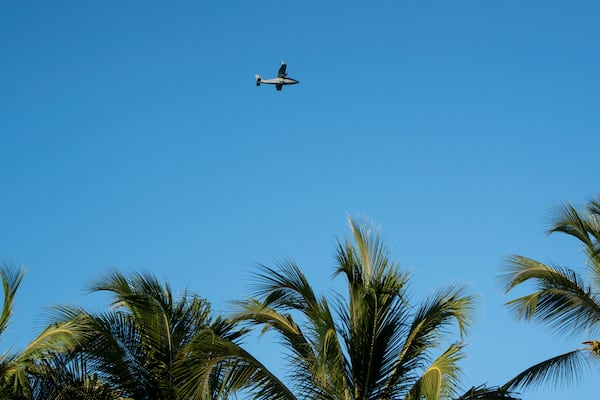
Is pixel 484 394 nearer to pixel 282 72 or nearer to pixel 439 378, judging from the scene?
pixel 439 378

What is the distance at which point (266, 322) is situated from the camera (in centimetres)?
1327

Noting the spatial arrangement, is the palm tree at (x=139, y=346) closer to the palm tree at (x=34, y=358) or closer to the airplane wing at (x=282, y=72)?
→ the palm tree at (x=34, y=358)

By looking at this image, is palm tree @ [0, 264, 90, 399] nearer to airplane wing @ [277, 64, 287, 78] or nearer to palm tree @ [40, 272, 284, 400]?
palm tree @ [40, 272, 284, 400]

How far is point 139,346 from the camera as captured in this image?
13914 mm

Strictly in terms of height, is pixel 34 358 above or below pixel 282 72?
below

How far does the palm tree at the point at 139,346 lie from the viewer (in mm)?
13508

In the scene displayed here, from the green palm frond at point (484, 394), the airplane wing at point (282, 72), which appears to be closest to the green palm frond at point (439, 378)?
the green palm frond at point (484, 394)

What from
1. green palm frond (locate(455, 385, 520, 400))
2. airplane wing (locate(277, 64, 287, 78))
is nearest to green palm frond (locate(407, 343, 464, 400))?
green palm frond (locate(455, 385, 520, 400))

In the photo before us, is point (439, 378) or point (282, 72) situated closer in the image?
point (439, 378)

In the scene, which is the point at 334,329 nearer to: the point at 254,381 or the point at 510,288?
the point at 254,381

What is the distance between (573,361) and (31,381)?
8188 mm

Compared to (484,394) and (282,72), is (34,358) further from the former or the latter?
(282,72)

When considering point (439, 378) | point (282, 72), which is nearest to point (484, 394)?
point (439, 378)

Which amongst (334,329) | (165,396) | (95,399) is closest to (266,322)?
(334,329)
